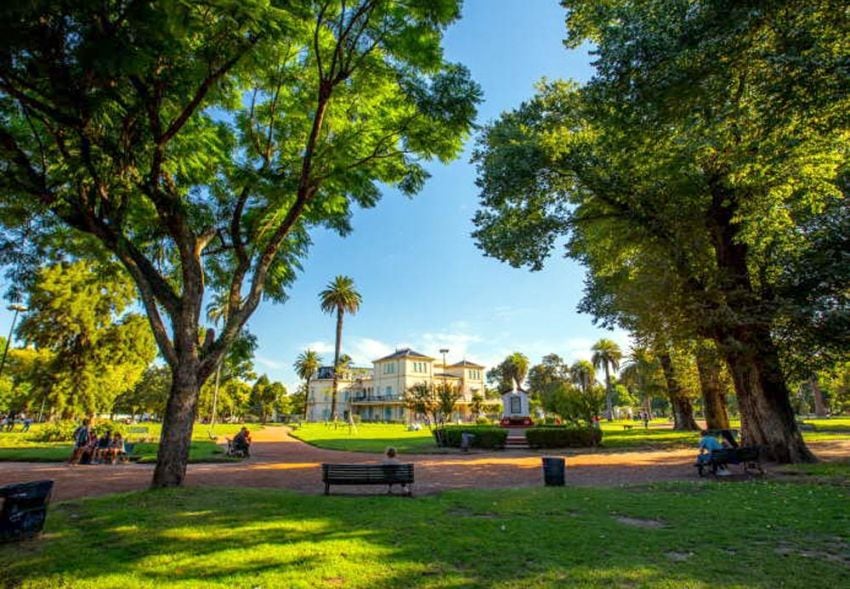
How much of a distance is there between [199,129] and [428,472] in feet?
38.4

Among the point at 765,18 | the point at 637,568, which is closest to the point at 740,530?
the point at 637,568

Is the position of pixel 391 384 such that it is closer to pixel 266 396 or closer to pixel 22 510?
pixel 266 396

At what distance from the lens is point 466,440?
2227 centimetres

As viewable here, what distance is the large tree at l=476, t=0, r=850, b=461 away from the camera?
23.7ft

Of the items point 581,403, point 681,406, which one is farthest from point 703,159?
point 681,406

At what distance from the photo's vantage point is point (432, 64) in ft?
30.6

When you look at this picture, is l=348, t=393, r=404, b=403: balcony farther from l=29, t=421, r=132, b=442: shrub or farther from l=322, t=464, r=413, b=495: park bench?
l=322, t=464, r=413, b=495: park bench

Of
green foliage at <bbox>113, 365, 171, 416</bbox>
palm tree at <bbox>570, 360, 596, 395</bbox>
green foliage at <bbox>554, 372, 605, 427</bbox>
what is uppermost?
palm tree at <bbox>570, 360, 596, 395</bbox>

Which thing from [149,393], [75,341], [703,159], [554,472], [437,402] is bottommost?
[554,472]

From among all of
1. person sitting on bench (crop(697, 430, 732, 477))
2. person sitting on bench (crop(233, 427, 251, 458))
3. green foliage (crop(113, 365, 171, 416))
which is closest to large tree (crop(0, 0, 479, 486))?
person sitting on bench (crop(233, 427, 251, 458))

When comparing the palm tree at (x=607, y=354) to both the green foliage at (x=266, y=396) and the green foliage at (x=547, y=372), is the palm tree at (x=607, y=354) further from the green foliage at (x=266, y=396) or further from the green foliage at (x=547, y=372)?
the green foliage at (x=266, y=396)

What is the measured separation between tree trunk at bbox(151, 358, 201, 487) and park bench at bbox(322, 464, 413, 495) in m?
3.10

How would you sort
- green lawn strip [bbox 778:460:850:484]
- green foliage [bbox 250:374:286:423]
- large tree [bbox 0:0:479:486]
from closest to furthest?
large tree [bbox 0:0:479:486] < green lawn strip [bbox 778:460:850:484] < green foliage [bbox 250:374:286:423]

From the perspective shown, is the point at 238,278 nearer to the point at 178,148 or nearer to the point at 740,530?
the point at 178,148
